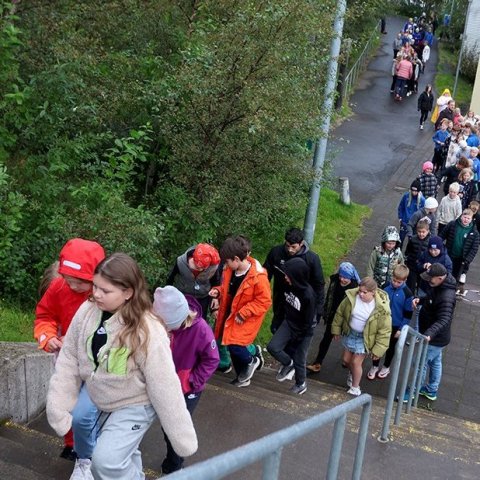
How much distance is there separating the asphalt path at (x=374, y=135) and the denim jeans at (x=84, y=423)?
10466mm

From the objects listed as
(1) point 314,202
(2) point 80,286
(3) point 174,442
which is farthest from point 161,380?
(1) point 314,202

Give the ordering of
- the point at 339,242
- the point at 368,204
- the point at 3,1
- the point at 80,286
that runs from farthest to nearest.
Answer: the point at 368,204, the point at 339,242, the point at 3,1, the point at 80,286

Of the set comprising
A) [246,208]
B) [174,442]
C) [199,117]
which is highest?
[199,117]

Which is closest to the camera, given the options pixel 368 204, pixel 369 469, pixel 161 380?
pixel 161 380

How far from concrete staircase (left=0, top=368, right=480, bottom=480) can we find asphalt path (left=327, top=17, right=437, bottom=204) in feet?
26.1

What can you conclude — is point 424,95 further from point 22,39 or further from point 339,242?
point 22,39

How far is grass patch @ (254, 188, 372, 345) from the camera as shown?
11672 millimetres

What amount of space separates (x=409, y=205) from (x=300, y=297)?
4.90 metres

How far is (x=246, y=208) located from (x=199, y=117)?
1.25 m

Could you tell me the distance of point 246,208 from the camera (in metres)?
8.05

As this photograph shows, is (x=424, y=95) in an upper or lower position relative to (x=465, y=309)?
upper

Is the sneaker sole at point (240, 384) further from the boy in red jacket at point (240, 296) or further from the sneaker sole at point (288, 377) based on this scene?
the sneaker sole at point (288, 377)

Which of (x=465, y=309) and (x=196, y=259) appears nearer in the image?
(x=196, y=259)

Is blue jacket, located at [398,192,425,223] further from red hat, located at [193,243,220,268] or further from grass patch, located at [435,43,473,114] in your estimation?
grass patch, located at [435,43,473,114]
